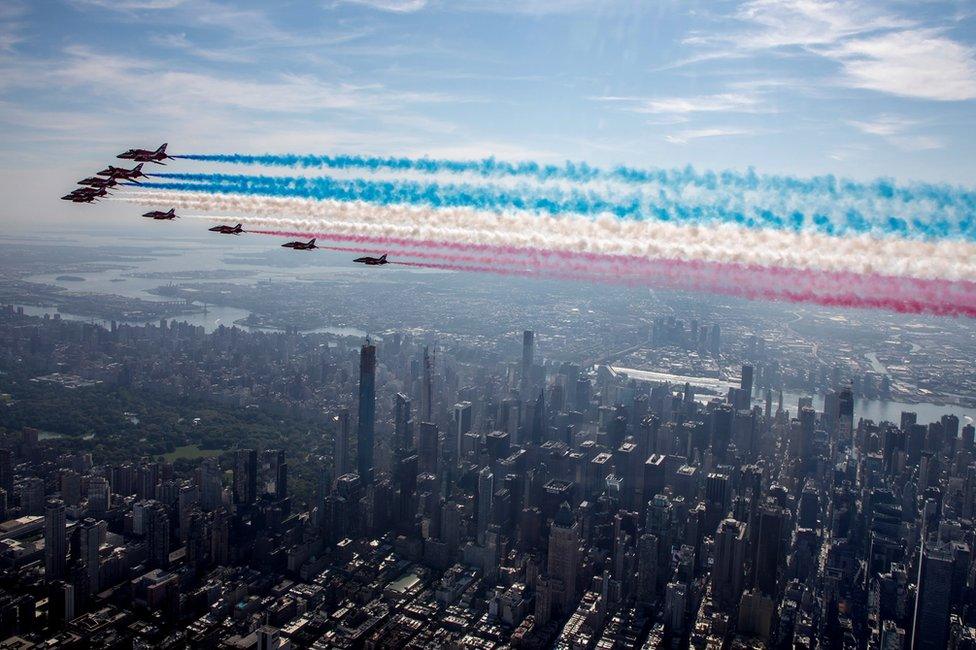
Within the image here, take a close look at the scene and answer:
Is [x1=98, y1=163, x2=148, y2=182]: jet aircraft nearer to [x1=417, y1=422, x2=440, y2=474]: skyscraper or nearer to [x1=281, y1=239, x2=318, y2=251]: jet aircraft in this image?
[x1=281, y1=239, x2=318, y2=251]: jet aircraft

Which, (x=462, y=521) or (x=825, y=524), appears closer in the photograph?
(x=462, y=521)

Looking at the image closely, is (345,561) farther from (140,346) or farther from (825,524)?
(140,346)

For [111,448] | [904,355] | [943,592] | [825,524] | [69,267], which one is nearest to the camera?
[943,592]

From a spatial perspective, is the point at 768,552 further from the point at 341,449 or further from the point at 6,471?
the point at 6,471

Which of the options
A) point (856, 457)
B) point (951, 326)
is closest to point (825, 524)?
point (856, 457)

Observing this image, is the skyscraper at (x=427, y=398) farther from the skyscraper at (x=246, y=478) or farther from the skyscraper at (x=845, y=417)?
the skyscraper at (x=845, y=417)

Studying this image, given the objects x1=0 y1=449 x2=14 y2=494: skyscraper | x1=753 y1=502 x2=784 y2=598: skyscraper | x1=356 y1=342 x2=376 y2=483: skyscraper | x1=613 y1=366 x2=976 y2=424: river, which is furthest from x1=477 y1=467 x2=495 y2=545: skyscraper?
x1=613 y1=366 x2=976 y2=424: river
